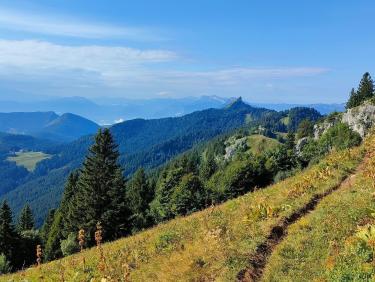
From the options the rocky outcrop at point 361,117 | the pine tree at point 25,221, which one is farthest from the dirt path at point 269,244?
the rocky outcrop at point 361,117

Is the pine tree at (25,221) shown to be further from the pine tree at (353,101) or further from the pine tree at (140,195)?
the pine tree at (353,101)

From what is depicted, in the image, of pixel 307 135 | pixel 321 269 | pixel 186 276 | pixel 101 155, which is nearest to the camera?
pixel 321 269

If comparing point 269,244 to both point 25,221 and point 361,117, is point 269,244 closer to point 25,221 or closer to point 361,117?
point 25,221

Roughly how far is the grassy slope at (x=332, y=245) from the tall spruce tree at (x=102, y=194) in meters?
46.5

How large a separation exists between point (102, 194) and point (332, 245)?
51.3 meters

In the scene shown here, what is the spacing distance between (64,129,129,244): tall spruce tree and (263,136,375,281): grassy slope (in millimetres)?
46502

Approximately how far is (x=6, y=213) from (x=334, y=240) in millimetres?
76543

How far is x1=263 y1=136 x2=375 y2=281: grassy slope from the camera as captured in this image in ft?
39.5

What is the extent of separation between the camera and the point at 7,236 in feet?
259

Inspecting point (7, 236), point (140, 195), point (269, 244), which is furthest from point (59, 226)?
point (269, 244)

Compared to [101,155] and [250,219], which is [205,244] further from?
[101,155]

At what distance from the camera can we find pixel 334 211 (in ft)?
56.4

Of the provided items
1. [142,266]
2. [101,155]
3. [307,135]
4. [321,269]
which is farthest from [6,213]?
[307,135]

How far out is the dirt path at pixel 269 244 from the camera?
Answer: 13508 mm
